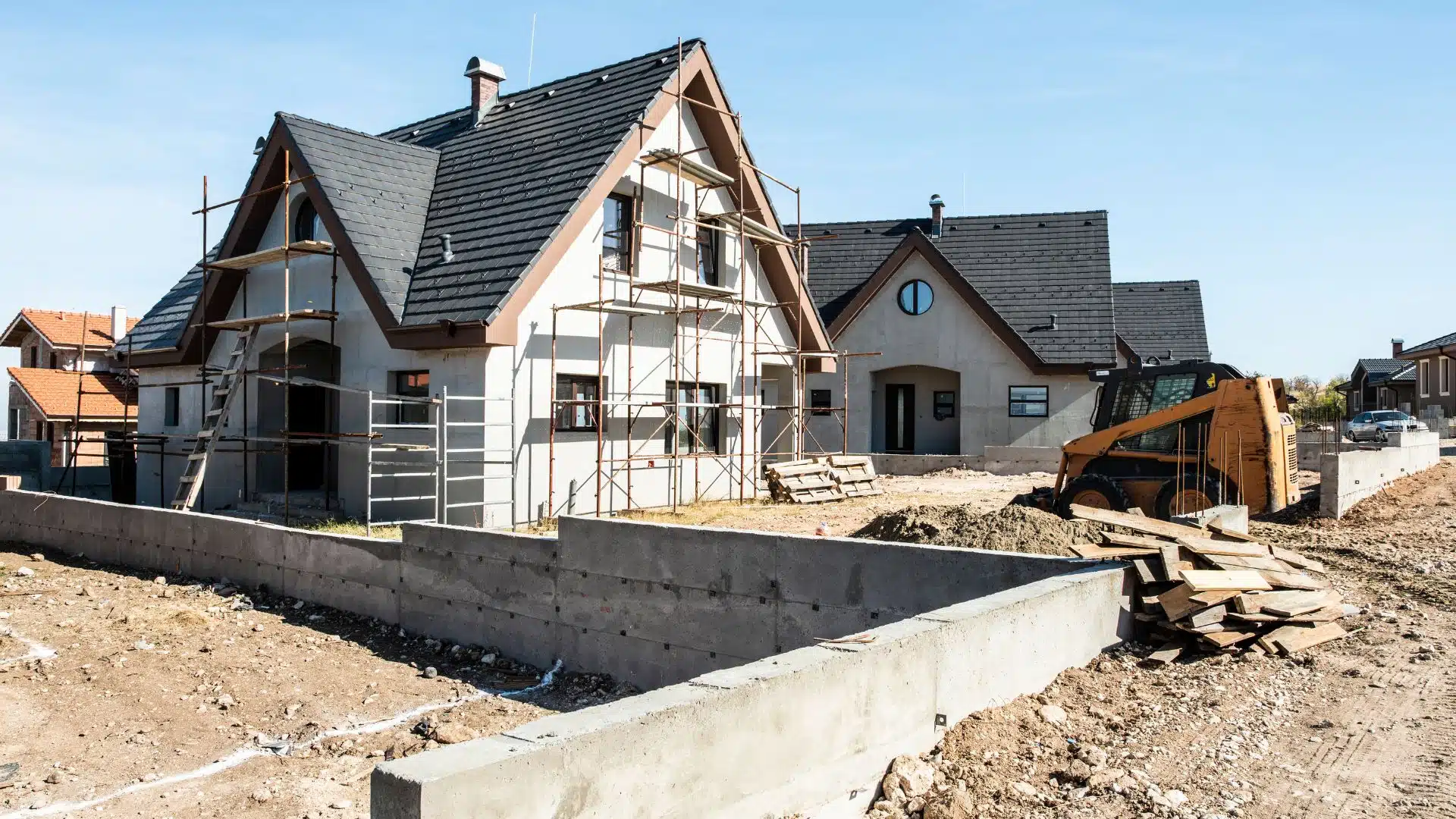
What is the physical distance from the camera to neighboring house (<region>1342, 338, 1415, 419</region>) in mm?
51344

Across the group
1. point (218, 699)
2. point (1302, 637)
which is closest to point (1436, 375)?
point (1302, 637)

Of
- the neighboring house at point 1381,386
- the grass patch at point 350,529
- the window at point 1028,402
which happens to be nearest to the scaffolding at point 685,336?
the grass patch at point 350,529

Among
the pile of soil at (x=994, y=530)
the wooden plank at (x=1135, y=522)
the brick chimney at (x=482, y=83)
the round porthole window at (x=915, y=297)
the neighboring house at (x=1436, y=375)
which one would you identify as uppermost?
the brick chimney at (x=482, y=83)

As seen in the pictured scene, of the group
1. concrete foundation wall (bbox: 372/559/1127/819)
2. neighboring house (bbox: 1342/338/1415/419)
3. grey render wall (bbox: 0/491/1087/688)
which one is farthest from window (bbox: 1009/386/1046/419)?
neighboring house (bbox: 1342/338/1415/419)

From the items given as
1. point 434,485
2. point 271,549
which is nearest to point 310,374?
point 434,485

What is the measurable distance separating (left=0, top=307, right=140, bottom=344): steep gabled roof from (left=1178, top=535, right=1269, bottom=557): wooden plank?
3848 centimetres

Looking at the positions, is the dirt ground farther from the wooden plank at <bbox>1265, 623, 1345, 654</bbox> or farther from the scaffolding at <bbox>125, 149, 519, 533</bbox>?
the wooden plank at <bbox>1265, 623, 1345, 654</bbox>

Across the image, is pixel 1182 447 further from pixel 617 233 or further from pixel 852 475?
pixel 617 233

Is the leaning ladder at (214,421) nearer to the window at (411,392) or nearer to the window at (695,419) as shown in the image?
the window at (411,392)

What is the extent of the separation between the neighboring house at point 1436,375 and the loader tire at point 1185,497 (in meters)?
26.2

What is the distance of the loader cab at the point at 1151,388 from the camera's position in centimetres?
1396

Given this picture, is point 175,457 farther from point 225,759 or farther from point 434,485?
point 225,759

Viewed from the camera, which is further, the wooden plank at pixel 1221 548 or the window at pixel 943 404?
the window at pixel 943 404

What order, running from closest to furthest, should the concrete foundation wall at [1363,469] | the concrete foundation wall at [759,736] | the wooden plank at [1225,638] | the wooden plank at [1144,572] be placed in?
the concrete foundation wall at [759,736]
the wooden plank at [1225,638]
the wooden plank at [1144,572]
the concrete foundation wall at [1363,469]
